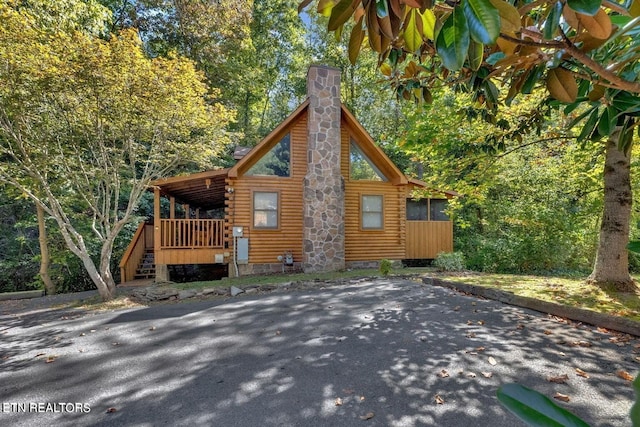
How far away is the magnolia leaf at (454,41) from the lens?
1.05m

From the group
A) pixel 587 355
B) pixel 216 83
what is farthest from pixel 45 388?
pixel 216 83

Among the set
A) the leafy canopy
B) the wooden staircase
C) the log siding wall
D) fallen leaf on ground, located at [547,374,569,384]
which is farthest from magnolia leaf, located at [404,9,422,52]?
the wooden staircase

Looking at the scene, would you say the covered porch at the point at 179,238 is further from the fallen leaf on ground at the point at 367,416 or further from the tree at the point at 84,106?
the fallen leaf on ground at the point at 367,416

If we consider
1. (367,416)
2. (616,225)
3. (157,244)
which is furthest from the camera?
(157,244)

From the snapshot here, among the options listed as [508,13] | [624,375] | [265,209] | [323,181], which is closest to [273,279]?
[265,209]

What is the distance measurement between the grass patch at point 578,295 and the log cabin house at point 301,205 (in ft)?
13.9

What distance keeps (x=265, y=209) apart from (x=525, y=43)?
9.78 meters

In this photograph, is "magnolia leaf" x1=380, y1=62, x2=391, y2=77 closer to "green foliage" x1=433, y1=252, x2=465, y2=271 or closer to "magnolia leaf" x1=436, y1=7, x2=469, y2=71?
"magnolia leaf" x1=436, y1=7, x2=469, y2=71

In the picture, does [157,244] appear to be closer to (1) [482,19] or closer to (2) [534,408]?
(1) [482,19]

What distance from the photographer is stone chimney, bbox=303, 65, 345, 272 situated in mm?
10375

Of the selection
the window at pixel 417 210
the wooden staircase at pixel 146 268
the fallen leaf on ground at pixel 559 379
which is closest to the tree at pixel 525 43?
the fallen leaf on ground at pixel 559 379

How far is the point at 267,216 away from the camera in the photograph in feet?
35.8

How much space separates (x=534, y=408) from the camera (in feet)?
1.90

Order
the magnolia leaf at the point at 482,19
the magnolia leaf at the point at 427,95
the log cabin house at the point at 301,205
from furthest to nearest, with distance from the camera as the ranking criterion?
the log cabin house at the point at 301,205, the magnolia leaf at the point at 427,95, the magnolia leaf at the point at 482,19
